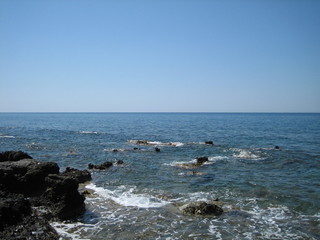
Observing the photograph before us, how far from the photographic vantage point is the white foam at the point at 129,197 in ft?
58.2

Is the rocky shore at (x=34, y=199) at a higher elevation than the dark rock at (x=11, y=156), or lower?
lower

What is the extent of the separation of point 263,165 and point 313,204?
1262cm

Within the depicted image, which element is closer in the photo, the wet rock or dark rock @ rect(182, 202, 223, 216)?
dark rock @ rect(182, 202, 223, 216)

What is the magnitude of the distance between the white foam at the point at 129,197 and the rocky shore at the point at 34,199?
2.79 metres

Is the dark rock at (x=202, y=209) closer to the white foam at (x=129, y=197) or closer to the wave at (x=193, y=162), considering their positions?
the white foam at (x=129, y=197)

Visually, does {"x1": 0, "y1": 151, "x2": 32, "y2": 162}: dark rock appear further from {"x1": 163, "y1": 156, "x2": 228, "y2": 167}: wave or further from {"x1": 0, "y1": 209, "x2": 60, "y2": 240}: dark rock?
{"x1": 163, "y1": 156, "x2": 228, "y2": 167}: wave

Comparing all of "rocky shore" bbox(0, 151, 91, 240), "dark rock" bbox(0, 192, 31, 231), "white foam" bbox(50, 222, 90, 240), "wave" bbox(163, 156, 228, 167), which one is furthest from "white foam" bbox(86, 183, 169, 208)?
"wave" bbox(163, 156, 228, 167)

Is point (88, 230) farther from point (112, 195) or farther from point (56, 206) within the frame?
point (112, 195)

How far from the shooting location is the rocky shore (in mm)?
12391

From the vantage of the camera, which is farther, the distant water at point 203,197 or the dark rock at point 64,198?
the dark rock at point 64,198

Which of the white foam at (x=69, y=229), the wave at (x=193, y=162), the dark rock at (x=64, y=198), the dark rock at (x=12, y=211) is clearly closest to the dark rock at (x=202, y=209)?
the white foam at (x=69, y=229)

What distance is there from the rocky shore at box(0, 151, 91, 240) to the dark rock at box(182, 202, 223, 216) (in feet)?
21.8

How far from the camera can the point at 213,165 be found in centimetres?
2994

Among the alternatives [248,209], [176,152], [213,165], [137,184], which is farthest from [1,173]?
[176,152]
